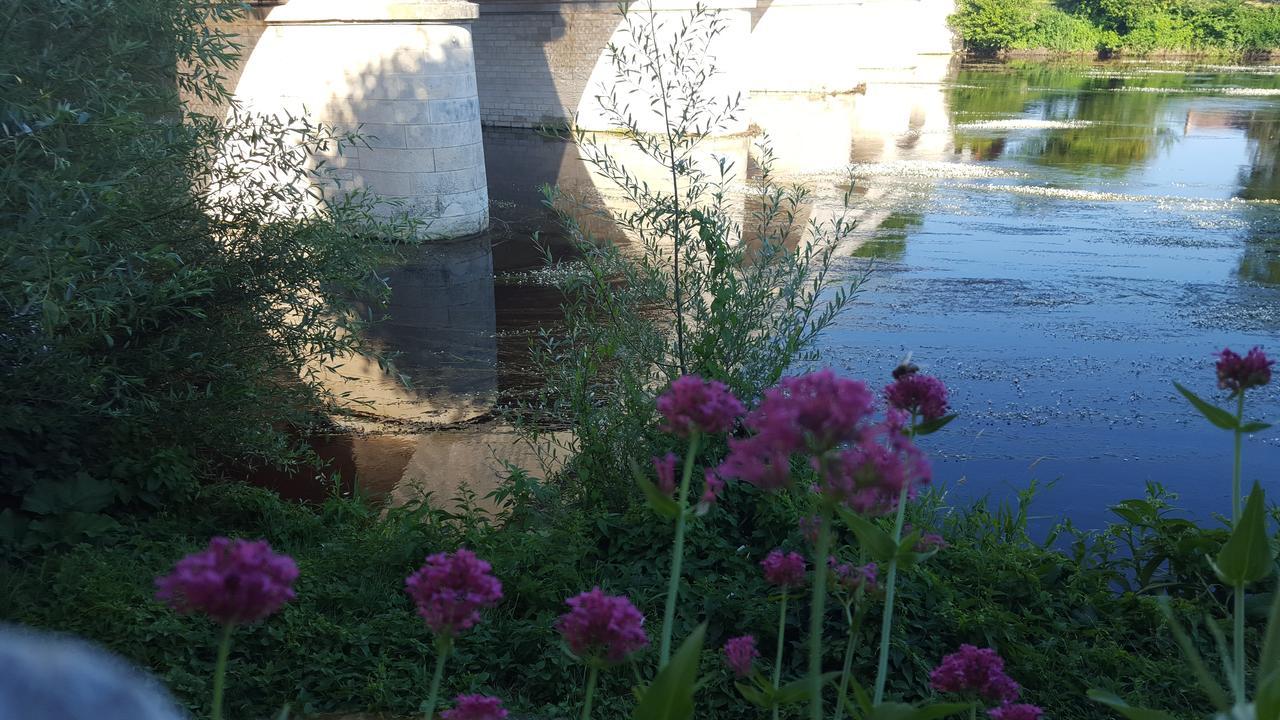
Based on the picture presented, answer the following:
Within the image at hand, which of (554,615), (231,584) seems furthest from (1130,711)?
(554,615)

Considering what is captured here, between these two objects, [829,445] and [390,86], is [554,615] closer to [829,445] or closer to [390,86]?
[829,445]

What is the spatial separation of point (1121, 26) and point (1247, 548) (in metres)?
54.4

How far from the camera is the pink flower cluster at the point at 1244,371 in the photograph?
5.73 ft

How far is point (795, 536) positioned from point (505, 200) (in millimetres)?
13399

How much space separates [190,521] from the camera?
178 inches

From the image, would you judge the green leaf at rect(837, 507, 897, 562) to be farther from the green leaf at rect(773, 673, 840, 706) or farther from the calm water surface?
the calm water surface

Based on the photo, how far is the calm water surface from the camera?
626 centimetres

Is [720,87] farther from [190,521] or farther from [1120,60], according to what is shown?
[1120,60]

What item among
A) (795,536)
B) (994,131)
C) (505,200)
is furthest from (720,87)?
(795,536)

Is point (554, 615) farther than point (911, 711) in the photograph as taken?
Yes

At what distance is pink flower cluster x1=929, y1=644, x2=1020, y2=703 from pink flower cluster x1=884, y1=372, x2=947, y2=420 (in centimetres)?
36

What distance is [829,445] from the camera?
1.14m

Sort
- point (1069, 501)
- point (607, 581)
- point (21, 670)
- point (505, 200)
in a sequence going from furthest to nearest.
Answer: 1. point (505, 200)
2. point (1069, 501)
3. point (607, 581)
4. point (21, 670)

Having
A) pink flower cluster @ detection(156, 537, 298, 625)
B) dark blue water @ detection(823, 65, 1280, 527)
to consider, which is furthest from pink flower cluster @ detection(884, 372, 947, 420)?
dark blue water @ detection(823, 65, 1280, 527)
